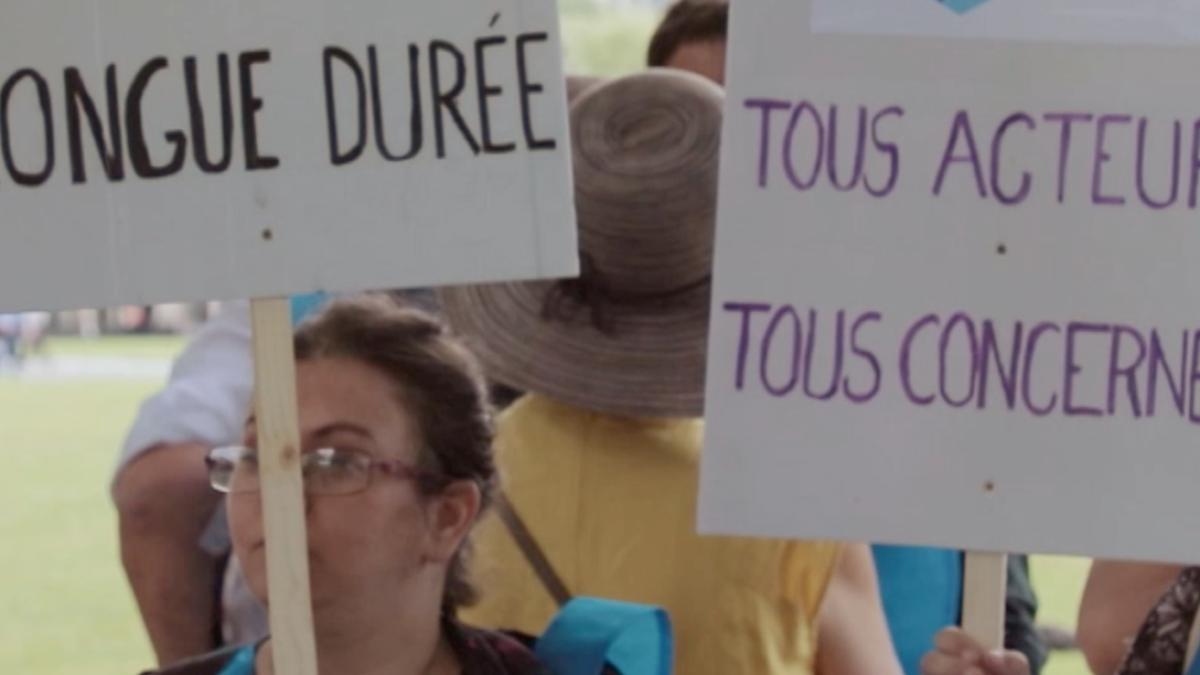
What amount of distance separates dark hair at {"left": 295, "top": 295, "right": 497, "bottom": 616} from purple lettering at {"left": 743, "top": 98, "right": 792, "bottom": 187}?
39cm

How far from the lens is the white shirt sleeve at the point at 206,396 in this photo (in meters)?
2.74

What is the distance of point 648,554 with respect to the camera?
7.10 ft

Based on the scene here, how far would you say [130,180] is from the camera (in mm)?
1797

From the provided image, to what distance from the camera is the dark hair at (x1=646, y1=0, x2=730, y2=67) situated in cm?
276

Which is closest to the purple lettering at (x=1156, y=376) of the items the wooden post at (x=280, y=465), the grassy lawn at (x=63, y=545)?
the wooden post at (x=280, y=465)

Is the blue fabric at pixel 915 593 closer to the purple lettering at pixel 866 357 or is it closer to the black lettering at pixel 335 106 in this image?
the purple lettering at pixel 866 357

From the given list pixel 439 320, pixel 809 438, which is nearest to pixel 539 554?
pixel 439 320

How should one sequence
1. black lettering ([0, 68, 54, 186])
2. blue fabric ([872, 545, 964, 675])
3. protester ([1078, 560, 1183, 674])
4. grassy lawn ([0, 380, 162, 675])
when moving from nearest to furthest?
black lettering ([0, 68, 54, 186])
protester ([1078, 560, 1183, 674])
blue fabric ([872, 545, 964, 675])
grassy lawn ([0, 380, 162, 675])

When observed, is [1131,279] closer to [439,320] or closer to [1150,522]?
[1150,522]

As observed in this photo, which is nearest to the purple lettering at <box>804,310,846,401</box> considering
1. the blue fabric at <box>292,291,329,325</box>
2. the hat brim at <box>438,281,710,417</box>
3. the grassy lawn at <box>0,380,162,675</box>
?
the hat brim at <box>438,281,710,417</box>

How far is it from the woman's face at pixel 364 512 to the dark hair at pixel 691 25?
83 centimetres

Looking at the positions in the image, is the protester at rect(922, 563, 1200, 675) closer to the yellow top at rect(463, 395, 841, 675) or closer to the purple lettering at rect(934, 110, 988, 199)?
the yellow top at rect(463, 395, 841, 675)

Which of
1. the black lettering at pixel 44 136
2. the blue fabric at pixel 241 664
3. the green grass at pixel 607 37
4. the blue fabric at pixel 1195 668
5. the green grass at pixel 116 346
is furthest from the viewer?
the green grass at pixel 607 37

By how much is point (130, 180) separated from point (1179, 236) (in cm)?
81
